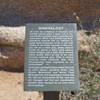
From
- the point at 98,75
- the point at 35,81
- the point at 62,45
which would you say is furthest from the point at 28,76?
the point at 98,75

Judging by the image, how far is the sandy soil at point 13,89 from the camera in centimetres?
570

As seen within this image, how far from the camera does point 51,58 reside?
177 inches

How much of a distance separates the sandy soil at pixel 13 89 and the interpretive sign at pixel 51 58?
1.24 meters

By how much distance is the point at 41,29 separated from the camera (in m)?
4.66

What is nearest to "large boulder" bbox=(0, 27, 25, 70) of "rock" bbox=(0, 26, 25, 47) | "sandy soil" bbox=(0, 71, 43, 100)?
"rock" bbox=(0, 26, 25, 47)

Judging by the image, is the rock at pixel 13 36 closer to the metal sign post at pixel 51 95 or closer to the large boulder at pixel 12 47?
the large boulder at pixel 12 47

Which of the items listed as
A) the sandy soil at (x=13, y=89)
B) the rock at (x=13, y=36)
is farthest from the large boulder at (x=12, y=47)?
the sandy soil at (x=13, y=89)

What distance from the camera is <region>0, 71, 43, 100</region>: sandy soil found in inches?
225

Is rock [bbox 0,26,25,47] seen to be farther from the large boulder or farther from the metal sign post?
the metal sign post

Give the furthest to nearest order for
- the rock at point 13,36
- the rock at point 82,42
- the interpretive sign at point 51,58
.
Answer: the rock at point 13,36
the rock at point 82,42
the interpretive sign at point 51,58

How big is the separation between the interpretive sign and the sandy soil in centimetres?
124

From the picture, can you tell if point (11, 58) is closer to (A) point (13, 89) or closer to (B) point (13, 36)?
(B) point (13, 36)

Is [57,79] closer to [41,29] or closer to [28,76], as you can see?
[28,76]

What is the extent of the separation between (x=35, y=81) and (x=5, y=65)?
232cm
